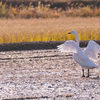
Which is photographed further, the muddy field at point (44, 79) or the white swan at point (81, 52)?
Answer: the white swan at point (81, 52)

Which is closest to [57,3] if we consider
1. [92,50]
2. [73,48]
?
[92,50]

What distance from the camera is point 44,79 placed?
24.7ft

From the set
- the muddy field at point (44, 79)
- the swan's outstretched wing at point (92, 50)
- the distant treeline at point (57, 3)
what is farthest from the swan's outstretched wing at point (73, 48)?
the distant treeline at point (57, 3)

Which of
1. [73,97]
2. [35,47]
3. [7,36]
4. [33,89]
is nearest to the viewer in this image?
[73,97]

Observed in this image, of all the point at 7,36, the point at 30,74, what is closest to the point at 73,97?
the point at 30,74

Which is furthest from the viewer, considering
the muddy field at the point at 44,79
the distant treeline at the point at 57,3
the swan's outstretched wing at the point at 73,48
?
the distant treeline at the point at 57,3

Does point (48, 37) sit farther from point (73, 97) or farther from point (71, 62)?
point (73, 97)

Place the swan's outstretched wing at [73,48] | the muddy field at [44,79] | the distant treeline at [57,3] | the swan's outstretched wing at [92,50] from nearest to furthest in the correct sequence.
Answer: the muddy field at [44,79]
the swan's outstretched wing at [73,48]
the swan's outstretched wing at [92,50]
the distant treeline at [57,3]

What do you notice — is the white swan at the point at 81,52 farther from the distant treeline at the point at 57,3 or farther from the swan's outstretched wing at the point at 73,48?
the distant treeline at the point at 57,3

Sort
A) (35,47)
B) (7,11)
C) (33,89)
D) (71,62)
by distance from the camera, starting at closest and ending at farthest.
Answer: (33,89), (71,62), (35,47), (7,11)

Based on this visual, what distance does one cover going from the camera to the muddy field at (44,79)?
6117mm

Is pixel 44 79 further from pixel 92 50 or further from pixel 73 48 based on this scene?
pixel 92 50

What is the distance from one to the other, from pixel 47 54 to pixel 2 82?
14.3ft

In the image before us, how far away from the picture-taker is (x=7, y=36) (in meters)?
14.1
